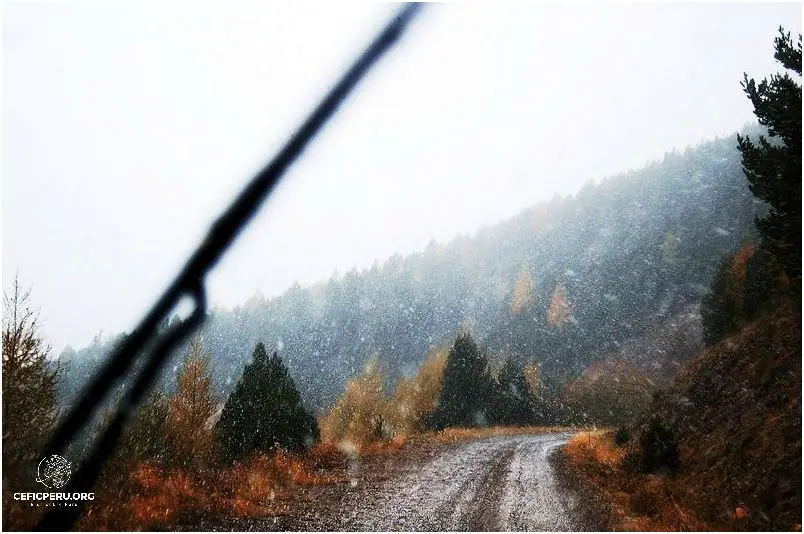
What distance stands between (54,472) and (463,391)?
33.1 meters

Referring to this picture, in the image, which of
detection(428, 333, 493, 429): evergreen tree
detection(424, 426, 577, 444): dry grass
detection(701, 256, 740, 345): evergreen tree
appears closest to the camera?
detection(701, 256, 740, 345): evergreen tree

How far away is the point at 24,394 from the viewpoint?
8.62 m

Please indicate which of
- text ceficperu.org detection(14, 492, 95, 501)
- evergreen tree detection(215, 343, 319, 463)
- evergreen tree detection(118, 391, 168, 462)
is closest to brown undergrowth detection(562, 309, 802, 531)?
text ceficperu.org detection(14, 492, 95, 501)

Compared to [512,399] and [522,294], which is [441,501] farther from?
[522,294]

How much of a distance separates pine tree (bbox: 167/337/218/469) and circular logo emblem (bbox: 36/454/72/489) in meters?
3.77

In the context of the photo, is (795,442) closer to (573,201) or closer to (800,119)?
(800,119)

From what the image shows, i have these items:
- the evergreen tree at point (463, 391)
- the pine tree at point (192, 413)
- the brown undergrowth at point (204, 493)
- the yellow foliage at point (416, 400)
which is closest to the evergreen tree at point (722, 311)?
the evergreen tree at point (463, 391)

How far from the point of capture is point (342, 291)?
139125 mm

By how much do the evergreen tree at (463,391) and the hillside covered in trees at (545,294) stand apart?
134 feet

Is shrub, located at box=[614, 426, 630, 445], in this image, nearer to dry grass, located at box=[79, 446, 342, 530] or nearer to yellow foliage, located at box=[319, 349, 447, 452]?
yellow foliage, located at box=[319, 349, 447, 452]

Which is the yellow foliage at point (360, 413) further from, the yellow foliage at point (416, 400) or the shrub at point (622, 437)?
the shrub at point (622, 437)

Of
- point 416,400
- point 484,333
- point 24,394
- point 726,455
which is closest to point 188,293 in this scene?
point 24,394

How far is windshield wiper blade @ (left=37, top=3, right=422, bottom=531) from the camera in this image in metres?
6.80

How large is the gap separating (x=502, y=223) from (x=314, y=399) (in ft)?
304
